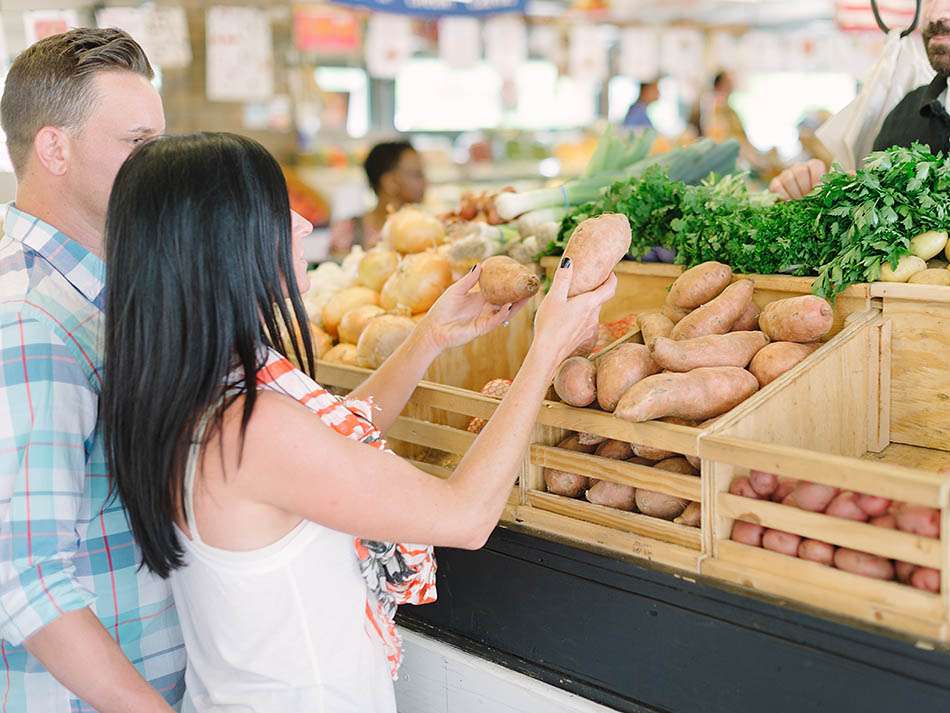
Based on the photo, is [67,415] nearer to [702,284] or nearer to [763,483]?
[763,483]

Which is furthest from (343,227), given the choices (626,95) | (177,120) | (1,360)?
(1,360)

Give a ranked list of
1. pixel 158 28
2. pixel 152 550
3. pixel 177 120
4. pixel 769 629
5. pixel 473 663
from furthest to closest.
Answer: pixel 177 120 < pixel 158 28 < pixel 473 663 < pixel 769 629 < pixel 152 550

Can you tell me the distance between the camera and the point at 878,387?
242 cm

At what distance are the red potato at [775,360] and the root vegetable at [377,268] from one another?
146 centimetres

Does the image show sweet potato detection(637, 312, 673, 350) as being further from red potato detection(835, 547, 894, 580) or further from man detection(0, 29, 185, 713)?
man detection(0, 29, 185, 713)

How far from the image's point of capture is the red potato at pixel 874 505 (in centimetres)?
180

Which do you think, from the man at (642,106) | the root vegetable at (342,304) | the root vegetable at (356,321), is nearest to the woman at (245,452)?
the root vegetable at (356,321)

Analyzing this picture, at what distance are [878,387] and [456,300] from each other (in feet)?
3.35

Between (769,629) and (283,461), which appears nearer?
(283,461)

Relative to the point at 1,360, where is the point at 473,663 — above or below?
below

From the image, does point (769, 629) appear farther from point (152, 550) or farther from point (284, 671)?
point (152, 550)

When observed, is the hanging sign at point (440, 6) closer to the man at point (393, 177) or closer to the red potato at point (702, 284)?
the man at point (393, 177)

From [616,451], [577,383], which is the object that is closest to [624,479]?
[616,451]

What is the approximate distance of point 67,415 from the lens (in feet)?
5.91
